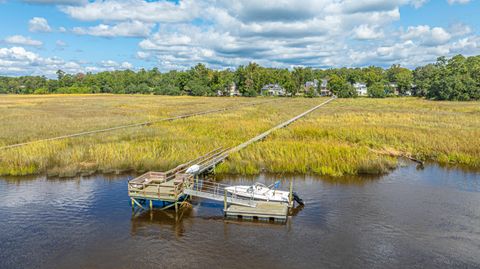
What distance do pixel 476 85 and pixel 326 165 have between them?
347 feet

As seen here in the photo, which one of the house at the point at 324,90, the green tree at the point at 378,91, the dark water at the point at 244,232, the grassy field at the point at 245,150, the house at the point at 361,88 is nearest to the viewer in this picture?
the dark water at the point at 244,232

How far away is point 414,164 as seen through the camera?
32062 mm

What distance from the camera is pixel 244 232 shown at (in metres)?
18.2

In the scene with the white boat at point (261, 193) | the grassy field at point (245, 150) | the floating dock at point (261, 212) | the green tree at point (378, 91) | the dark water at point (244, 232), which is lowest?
the dark water at point (244, 232)

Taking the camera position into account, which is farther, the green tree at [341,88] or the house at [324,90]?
the house at [324,90]

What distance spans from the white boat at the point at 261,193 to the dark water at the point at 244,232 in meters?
1.39

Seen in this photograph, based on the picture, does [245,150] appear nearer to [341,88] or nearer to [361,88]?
[341,88]

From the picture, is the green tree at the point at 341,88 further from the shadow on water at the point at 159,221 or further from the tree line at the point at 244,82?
the shadow on water at the point at 159,221

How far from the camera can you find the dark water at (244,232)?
15.4 metres

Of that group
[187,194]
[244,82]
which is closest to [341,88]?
[244,82]

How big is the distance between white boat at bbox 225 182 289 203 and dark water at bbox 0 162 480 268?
54.6 inches

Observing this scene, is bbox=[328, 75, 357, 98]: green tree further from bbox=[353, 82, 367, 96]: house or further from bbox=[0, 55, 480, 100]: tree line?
bbox=[353, 82, 367, 96]: house

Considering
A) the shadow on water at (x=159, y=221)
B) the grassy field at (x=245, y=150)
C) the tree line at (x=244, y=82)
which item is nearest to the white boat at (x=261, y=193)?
the shadow on water at (x=159, y=221)

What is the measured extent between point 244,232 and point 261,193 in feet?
11.7
